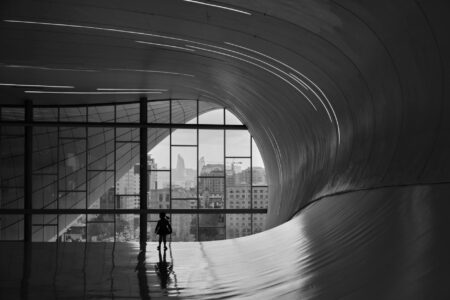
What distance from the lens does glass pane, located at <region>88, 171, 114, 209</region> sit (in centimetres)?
3205

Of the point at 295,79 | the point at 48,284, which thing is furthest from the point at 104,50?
the point at 48,284

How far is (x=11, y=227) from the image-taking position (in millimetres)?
31234

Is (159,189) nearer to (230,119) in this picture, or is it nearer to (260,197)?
(230,119)

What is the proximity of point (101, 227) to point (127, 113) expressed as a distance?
629 centimetres

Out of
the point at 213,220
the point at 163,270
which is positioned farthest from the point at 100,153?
the point at 163,270

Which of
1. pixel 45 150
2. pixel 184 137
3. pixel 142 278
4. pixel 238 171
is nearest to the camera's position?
pixel 142 278

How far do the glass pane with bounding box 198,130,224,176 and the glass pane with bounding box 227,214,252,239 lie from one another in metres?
2.50

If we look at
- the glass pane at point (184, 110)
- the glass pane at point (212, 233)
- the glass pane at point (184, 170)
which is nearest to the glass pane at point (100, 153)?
the glass pane at point (184, 170)

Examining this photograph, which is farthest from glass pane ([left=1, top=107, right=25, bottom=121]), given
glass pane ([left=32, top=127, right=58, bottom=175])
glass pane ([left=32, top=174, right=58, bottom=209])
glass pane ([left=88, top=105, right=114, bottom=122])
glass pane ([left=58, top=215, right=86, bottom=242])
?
glass pane ([left=58, top=215, right=86, bottom=242])

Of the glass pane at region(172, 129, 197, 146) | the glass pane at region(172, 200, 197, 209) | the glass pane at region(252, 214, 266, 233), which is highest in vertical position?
the glass pane at region(172, 129, 197, 146)

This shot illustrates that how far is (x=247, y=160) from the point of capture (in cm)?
3344

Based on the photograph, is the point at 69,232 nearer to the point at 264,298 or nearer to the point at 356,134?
the point at 356,134

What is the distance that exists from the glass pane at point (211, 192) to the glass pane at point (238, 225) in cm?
93

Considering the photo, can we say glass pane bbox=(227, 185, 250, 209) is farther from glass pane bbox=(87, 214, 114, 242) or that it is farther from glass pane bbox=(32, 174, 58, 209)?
glass pane bbox=(32, 174, 58, 209)
